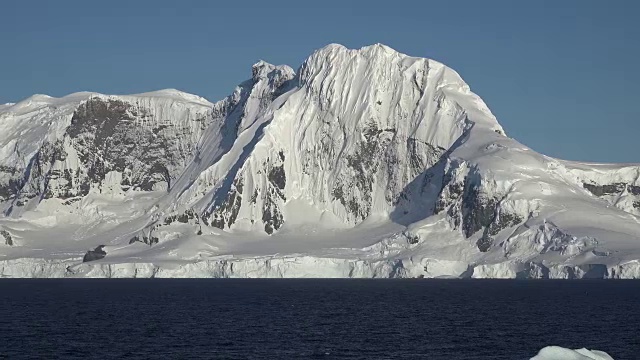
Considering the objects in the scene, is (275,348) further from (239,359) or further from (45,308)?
(45,308)

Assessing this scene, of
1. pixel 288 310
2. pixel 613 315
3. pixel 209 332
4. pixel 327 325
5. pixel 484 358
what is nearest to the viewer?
pixel 484 358

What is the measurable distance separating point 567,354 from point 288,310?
103m

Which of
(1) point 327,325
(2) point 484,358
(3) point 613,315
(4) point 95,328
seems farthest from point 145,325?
(3) point 613,315

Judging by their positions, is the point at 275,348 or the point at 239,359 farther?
the point at 275,348

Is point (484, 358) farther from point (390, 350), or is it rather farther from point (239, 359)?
point (239, 359)

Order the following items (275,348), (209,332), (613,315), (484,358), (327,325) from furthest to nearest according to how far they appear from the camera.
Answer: (613,315) → (327,325) → (209,332) → (275,348) → (484,358)

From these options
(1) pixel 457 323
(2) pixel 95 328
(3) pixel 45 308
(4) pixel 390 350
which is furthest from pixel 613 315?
(3) pixel 45 308

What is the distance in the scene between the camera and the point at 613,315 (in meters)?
173

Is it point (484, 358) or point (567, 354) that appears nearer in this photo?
point (567, 354)

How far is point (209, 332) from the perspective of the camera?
482ft

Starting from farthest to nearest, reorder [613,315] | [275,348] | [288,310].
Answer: [288,310]
[613,315]
[275,348]

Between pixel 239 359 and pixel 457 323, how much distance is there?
157 feet

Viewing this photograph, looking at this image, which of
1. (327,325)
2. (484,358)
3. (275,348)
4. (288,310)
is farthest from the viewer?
(288,310)

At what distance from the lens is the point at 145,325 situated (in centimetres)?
15625
